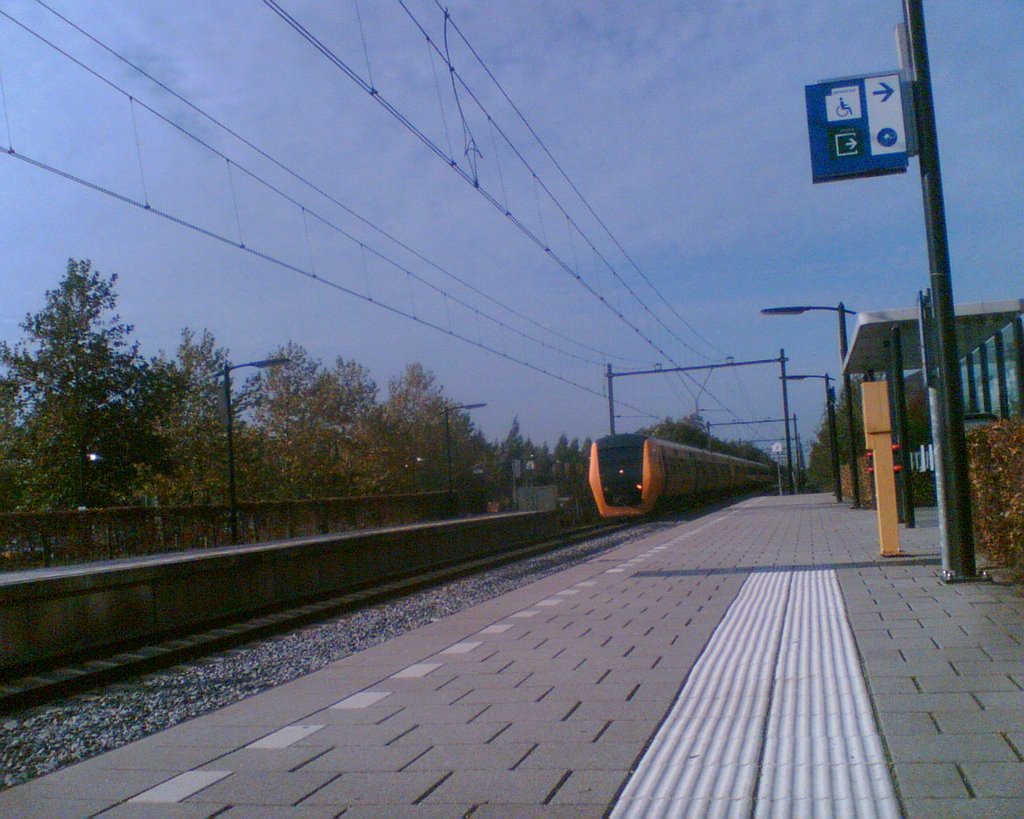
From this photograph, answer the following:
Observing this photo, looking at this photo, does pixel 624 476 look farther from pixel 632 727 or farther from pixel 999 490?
pixel 632 727

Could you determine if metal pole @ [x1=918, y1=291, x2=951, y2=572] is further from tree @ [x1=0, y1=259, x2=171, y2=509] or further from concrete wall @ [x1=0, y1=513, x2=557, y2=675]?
tree @ [x1=0, y1=259, x2=171, y2=509]

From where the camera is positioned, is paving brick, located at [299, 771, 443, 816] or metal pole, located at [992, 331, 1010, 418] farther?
metal pole, located at [992, 331, 1010, 418]

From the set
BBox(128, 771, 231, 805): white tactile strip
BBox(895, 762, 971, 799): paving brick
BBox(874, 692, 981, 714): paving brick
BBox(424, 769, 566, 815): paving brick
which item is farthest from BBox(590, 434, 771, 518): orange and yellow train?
BBox(895, 762, 971, 799): paving brick

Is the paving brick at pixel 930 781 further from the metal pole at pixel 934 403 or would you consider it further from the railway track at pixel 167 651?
the railway track at pixel 167 651

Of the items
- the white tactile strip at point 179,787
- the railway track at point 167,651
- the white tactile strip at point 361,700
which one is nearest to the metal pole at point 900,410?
the railway track at point 167,651

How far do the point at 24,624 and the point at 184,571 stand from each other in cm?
276

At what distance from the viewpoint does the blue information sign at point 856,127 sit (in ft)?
34.0

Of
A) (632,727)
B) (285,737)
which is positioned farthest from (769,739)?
(285,737)

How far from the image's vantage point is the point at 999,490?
32.4ft

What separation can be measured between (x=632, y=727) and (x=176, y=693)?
388 centimetres

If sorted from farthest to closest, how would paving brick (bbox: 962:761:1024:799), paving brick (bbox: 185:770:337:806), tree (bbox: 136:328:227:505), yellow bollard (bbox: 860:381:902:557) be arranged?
tree (bbox: 136:328:227:505)
yellow bollard (bbox: 860:381:902:557)
paving brick (bbox: 185:770:337:806)
paving brick (bbox: 962:761:1024:799)

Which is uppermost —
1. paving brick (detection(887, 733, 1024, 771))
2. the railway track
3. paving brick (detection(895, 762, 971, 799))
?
paving brick (detection(887, 733, 1024, 771))

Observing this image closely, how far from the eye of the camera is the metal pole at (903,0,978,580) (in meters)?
9.88

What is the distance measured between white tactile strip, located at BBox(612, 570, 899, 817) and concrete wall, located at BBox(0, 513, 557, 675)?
19.3 feet
